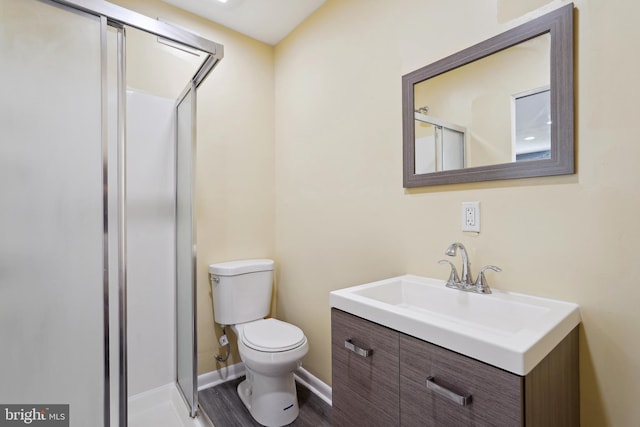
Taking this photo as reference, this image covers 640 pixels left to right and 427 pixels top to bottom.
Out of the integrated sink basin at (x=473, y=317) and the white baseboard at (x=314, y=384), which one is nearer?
the integrated sink basin at (x=473, y=317)

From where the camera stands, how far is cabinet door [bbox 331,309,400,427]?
98 centimetres

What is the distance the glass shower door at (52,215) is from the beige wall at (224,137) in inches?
35.0

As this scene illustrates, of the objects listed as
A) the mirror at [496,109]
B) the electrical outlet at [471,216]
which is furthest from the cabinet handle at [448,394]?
the mirror at [496,109]

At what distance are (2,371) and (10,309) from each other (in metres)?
0.19

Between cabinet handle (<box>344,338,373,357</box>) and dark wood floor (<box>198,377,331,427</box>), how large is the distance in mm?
919

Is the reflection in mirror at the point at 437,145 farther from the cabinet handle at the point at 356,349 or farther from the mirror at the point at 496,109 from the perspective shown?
the cabinet handle at the point at 356,349

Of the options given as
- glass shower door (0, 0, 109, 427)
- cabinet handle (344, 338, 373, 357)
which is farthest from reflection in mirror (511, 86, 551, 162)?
glass shower door (0, 0, 109, 427)

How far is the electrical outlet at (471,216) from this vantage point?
4.02 ft

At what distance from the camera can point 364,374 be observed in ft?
3.52

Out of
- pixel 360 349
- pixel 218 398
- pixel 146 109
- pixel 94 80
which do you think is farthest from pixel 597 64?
pixel 218 398

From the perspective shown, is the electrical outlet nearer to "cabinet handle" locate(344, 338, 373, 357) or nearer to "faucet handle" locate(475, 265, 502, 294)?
"faucet handle" locate(475, 265, 502, 294)

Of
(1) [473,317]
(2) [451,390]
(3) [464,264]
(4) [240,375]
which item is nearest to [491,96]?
(3) [464,264]

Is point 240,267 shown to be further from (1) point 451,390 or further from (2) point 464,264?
(1) point 451,390

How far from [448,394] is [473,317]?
43 cm
